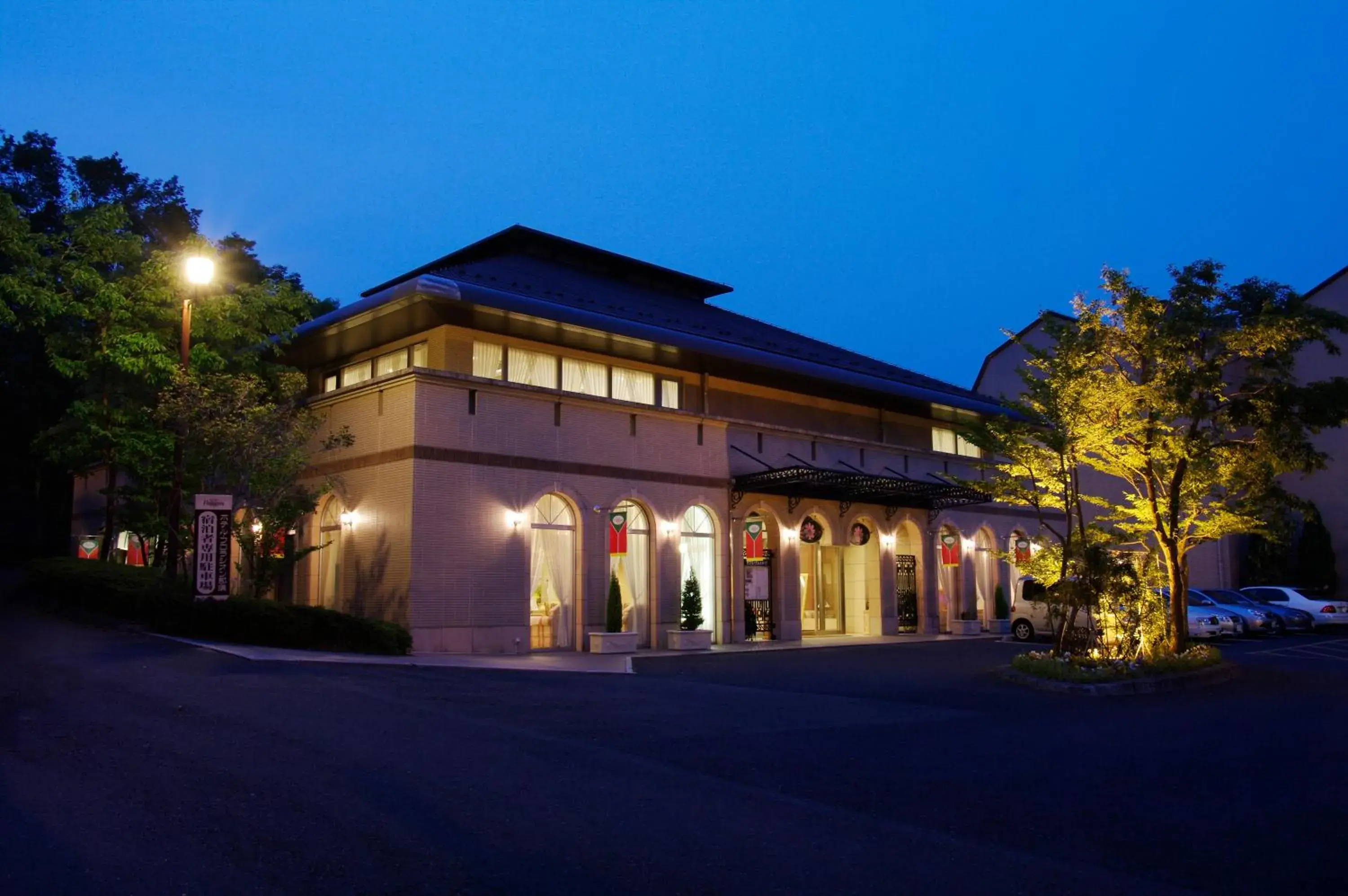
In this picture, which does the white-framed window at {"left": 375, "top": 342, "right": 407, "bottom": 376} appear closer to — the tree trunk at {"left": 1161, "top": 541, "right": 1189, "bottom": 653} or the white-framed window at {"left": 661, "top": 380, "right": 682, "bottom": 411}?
the white-framed window at {"left": 661, "top": 380, "right": 682, "bottom": 411}

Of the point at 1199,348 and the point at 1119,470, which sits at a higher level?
the point at 1199,348

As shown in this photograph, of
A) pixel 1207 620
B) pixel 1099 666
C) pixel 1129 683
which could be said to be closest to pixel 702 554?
pixel 1099 666

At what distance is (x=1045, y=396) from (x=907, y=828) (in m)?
15.9

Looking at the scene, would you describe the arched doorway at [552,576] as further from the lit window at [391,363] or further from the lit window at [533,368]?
the lit window at [391,363]

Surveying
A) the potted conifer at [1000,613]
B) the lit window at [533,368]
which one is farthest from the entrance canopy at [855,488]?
the lit window at [533,368]

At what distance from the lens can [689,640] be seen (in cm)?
2508

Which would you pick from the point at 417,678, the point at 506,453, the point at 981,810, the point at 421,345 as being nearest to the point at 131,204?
the point at 421,345

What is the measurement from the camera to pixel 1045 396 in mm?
21531

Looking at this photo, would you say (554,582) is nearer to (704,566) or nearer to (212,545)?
(704,566)

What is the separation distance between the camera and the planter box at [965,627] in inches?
1310

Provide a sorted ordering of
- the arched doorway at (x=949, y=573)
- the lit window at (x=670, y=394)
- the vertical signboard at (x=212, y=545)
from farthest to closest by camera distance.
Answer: the arched doorway at (x=949, y=573), the lit window at (x=670, y=394), the vertical signboard at (x=212, y=545)

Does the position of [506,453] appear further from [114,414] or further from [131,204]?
[131,204]

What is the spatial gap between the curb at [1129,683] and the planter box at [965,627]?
1422cm

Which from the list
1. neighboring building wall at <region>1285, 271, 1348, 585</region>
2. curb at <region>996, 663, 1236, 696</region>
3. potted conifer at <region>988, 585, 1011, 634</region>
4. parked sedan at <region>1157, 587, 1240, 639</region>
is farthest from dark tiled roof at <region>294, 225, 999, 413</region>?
neighboring building wall at <region>1285, 271, 1348, 585</region>
